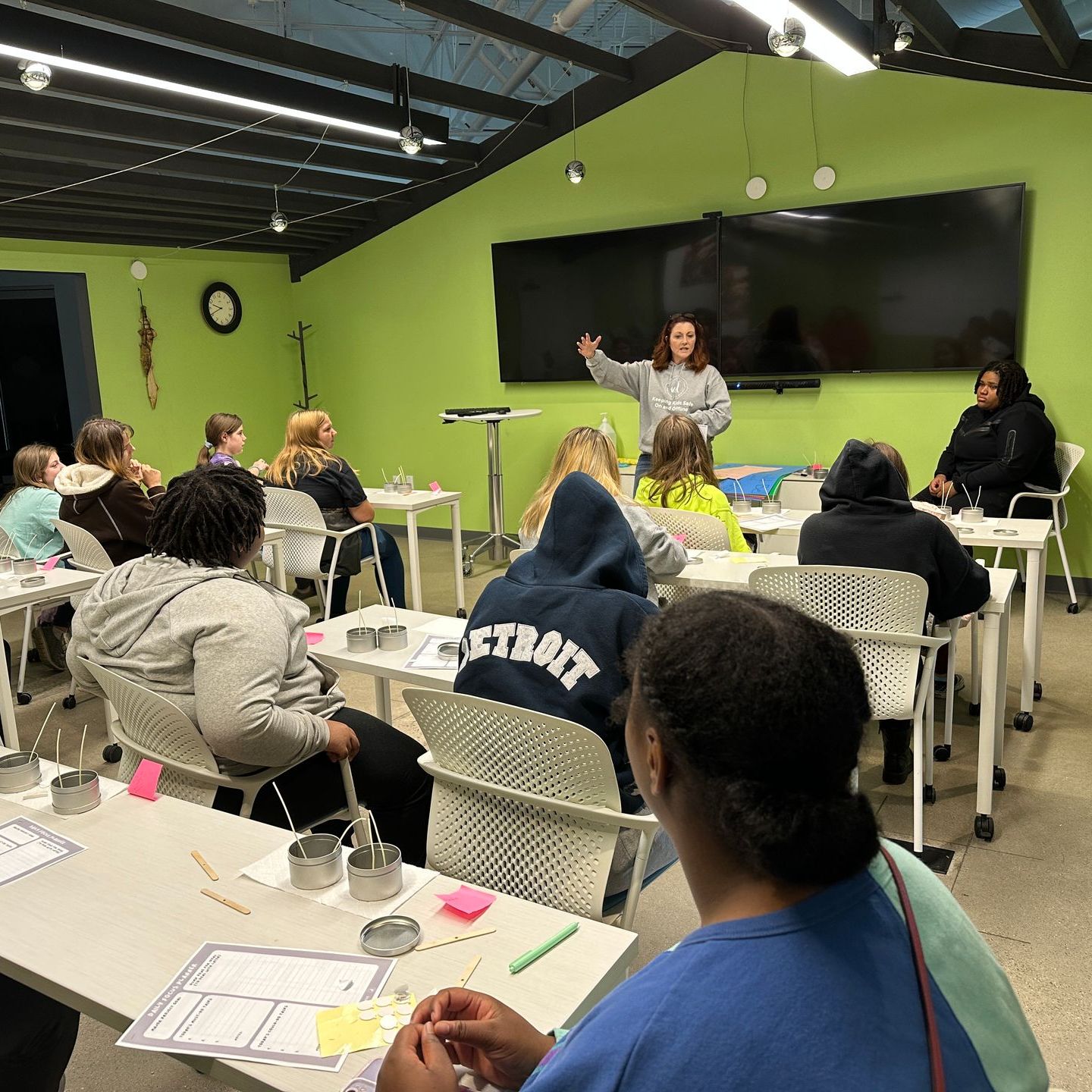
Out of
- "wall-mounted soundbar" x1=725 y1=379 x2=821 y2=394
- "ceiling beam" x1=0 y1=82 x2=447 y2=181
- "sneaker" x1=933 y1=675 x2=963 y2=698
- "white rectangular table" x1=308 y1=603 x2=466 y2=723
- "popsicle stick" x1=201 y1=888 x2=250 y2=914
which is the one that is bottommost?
"sneaker" x1=933 y1=675 x2=963 y2=698

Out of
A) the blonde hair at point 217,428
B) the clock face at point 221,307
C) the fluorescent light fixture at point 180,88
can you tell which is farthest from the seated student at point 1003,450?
the clock face at point 221,307

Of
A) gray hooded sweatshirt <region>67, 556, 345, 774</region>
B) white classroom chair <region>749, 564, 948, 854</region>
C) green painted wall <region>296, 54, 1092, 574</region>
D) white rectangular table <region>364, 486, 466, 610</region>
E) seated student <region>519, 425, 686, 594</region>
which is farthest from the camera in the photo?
green painted wall <region>296, 54, 1092, 574</region>

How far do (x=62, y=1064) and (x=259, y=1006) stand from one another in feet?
2.58

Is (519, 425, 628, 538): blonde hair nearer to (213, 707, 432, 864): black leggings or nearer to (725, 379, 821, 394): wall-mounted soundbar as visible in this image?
(213, 707, 432, 864): black leggings

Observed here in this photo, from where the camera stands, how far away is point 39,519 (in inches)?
187

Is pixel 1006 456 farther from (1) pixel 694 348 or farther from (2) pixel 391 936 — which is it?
(2) pixel 391 936

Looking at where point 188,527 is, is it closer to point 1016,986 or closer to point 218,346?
point 1016,986

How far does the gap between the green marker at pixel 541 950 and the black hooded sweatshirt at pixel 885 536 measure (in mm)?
1883

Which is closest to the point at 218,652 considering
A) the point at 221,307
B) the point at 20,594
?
the point at 20,594

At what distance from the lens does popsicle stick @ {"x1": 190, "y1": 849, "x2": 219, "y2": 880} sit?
1.50 m

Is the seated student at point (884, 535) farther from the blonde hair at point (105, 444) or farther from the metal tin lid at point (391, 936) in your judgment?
the blonde hair at point (105, 444)

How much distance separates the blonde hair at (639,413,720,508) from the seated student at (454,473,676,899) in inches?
79.0

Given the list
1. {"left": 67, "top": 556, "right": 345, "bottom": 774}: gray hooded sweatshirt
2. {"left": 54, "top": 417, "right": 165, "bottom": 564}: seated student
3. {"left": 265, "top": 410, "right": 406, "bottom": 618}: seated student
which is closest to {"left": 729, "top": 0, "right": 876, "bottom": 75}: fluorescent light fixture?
{"left": 265, "top": 410, "right": 406, "bottom": 618}: seated student

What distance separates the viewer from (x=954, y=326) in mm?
5750
